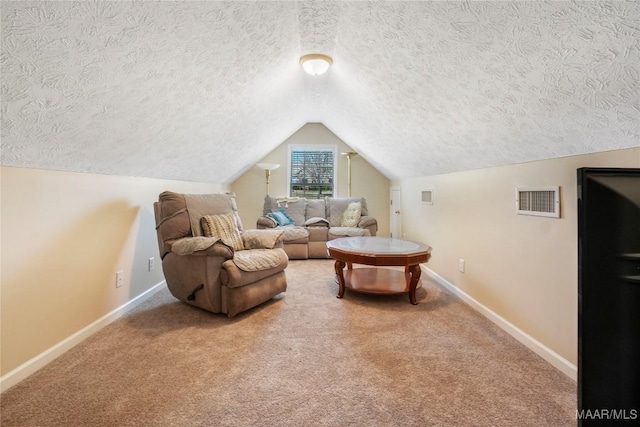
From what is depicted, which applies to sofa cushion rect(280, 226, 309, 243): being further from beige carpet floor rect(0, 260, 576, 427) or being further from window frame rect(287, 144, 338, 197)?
beige carpet floor rect(0, 260, 576, 427)

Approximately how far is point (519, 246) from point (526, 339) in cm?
63

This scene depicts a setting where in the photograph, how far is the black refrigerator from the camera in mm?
725

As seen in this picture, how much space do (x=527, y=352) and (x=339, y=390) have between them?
129 centimetres

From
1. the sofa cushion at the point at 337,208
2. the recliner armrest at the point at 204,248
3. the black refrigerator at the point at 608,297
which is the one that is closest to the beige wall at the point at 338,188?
the sofa cushion at the point at 337,208

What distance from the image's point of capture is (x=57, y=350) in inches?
68.1

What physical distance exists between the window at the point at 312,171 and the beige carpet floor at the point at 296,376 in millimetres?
3913

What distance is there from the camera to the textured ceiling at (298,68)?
42.7 inches

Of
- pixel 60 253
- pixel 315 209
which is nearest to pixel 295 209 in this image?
pixel 315 209

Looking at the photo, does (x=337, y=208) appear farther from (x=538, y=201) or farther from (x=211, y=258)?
(x=538, y=201)

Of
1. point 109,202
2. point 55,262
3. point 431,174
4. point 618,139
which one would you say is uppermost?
point 431,174

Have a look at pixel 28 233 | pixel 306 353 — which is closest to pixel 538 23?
pixel 306 353

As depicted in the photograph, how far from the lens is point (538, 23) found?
3.67ft

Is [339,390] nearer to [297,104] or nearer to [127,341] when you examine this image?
[127,341]

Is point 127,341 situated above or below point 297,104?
below
